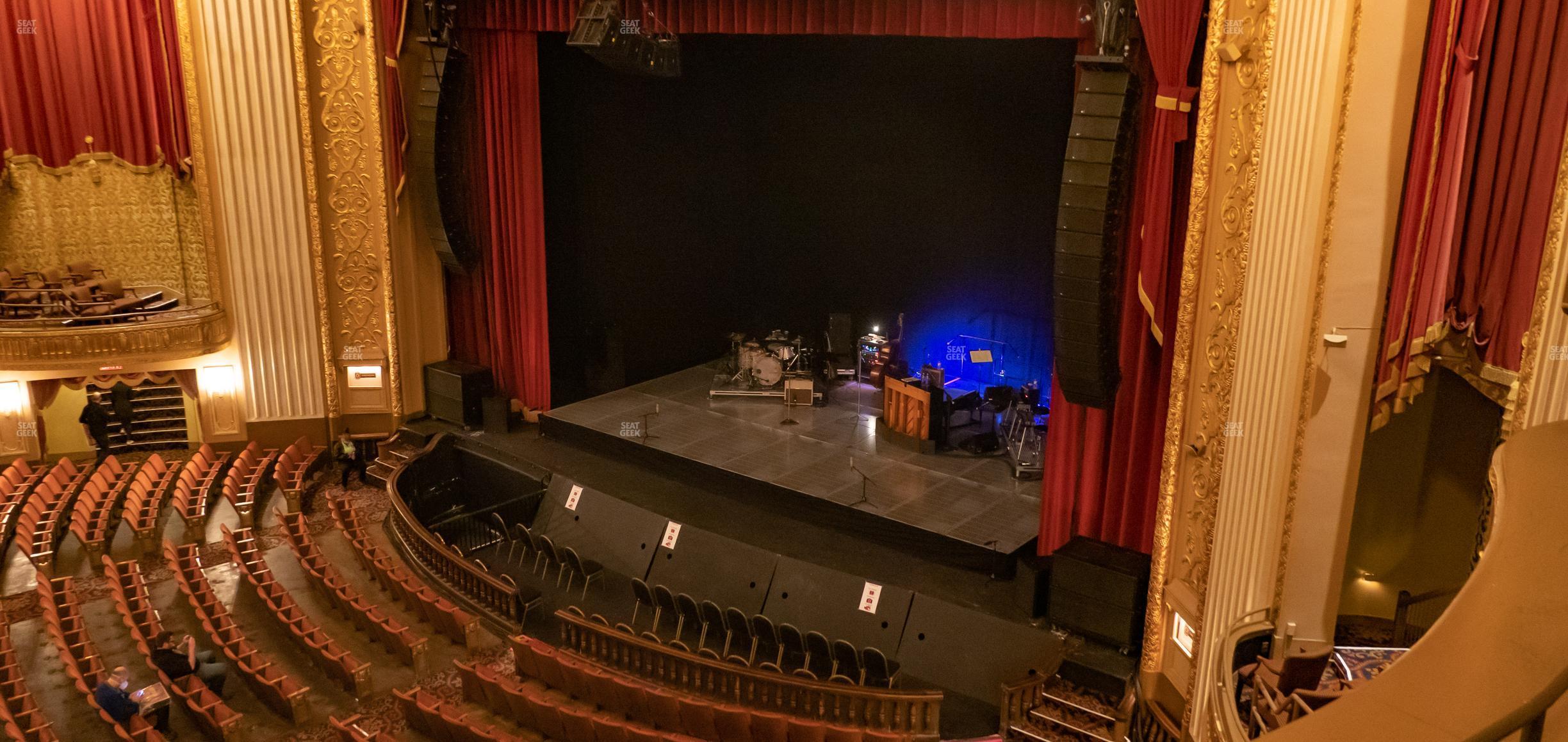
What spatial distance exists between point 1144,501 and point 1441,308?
3.02 meters

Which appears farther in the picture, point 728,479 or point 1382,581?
point 728,479

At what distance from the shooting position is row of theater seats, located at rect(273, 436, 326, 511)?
11.2 meters

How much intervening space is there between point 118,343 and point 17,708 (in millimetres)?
6130

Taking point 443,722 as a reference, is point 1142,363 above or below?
above

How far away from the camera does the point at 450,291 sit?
1380 cm

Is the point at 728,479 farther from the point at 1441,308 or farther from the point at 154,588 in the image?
the point at 1441,308

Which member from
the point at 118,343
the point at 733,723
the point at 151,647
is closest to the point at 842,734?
the point at 733,723

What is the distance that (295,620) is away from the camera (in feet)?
27.7

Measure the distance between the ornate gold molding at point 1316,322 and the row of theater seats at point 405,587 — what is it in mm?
6051

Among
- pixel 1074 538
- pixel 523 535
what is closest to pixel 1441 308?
pixel 1074 538

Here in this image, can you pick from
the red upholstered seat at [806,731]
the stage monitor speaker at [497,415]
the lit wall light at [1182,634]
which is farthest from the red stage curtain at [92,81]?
the lit wall light at [1182,634]

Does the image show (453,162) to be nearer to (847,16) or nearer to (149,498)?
(149,498)

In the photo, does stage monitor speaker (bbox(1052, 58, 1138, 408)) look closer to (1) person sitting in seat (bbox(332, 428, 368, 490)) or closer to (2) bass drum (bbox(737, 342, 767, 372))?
(2) bass drum (bbox(737, 342, 767, 372))

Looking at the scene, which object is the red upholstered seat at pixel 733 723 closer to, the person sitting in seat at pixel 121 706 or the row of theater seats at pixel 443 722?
the row of theater seats at pixel 443 722
